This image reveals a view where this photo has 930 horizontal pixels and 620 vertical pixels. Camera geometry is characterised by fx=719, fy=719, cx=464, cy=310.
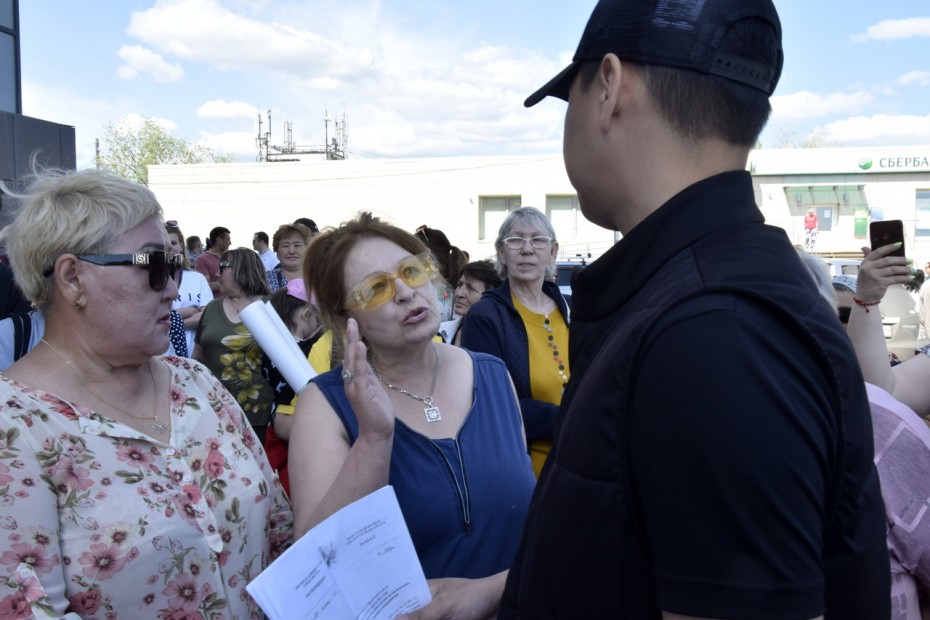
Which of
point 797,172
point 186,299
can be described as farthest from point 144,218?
point 797,172

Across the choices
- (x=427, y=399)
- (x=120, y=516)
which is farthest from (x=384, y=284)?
(x=120, y=516)

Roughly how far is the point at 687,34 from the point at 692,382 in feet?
1.78

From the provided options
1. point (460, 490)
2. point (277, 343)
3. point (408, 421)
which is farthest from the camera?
point (277, 343)

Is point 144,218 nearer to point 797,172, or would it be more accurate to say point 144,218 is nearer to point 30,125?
point 30,125

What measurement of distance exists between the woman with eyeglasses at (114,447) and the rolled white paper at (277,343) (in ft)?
1.15

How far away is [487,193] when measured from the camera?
123ft

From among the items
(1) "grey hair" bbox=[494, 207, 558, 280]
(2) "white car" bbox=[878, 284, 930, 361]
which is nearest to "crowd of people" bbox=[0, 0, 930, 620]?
(1) "grey hair" bbox=[494, 207, 558, 280]

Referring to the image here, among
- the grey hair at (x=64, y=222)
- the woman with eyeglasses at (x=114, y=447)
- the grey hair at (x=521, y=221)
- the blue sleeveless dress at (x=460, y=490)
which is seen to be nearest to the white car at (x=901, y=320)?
the grey hair at (x=521, y=221)

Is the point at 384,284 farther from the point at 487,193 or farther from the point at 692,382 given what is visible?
the point at 487,193

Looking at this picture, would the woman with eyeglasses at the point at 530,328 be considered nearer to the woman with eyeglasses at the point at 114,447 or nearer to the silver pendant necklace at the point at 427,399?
the silver pendant necklace at the point at 427,399

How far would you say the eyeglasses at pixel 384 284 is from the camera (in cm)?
251

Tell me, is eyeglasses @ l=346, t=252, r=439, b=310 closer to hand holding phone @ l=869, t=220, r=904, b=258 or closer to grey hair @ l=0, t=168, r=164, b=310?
grey hair @ l=0, t=168, r=164, b=310

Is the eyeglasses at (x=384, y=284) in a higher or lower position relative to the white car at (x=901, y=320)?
higher

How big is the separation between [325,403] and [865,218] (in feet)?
125
